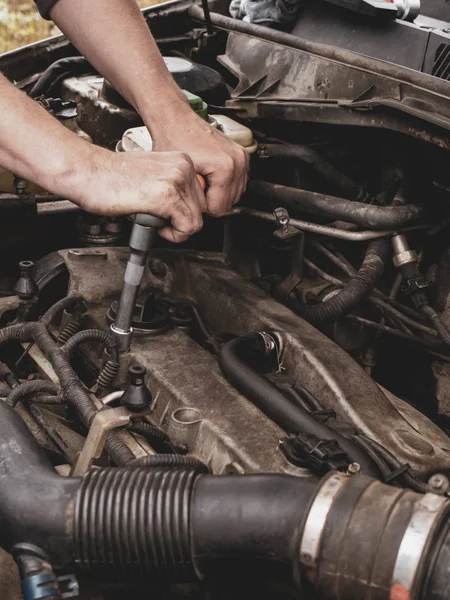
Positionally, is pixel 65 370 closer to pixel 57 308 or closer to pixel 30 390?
pixel 30 390

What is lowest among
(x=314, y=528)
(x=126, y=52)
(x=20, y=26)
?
(x=20, y=26)

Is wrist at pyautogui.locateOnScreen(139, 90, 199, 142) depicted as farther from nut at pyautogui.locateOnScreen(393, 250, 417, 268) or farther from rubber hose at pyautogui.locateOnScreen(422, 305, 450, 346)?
rubber hose at pyautogui.locateOnScreen(422, 305, 450, 346)

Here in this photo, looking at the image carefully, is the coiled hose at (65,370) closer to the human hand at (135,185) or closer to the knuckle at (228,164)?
the human hand at (135,185)

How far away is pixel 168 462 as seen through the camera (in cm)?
142

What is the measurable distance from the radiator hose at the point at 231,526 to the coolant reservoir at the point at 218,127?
0.75 meters

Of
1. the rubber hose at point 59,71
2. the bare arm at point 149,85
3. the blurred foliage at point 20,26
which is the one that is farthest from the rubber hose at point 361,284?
the blurred foliage at point 20,26

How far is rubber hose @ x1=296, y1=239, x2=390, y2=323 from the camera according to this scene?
5.89ft

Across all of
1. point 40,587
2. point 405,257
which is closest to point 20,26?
point 405,257

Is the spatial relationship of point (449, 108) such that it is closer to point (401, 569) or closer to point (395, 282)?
A: point (395, 282)

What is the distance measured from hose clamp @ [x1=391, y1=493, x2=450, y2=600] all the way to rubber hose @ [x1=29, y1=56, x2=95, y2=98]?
5.81 feet

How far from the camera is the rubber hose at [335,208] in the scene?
1.75 m

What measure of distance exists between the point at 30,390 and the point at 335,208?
73cm

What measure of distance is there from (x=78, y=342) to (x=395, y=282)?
0.74 m

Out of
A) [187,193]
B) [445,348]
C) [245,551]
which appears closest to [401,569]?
[245,551]
